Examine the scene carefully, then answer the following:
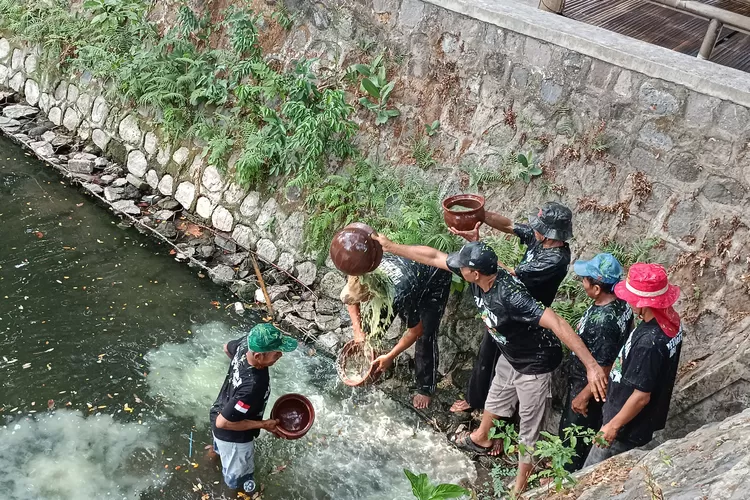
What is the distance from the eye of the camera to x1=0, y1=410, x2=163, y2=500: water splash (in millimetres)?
5742

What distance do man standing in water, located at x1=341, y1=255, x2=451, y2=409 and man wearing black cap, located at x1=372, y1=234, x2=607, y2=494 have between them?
43cm

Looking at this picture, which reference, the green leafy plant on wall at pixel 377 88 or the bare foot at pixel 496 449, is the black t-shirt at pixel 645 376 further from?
the green leafy plant on wall at pixel 377 88

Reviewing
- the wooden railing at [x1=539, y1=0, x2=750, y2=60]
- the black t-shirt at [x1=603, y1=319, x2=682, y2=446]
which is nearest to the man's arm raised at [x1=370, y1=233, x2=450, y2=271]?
the black t-shirt at [x1=603, y1=319, x2=682, y2=446]

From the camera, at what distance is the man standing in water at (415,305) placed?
6.01 m

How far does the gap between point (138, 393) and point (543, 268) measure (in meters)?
3.81

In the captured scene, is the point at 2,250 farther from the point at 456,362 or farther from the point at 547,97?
the point at 547,97

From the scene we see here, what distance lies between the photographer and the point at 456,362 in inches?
278

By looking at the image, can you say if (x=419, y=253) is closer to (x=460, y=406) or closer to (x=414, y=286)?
(x=414, y=286)

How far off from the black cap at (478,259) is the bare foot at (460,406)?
1.93 metres

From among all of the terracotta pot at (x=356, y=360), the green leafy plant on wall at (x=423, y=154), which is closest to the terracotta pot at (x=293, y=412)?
the terracotta pot at (x=356, y=360)

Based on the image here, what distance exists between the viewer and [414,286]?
609cm

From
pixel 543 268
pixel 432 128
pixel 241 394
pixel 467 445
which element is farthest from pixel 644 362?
pixel 432 128

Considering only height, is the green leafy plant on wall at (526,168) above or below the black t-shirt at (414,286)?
above

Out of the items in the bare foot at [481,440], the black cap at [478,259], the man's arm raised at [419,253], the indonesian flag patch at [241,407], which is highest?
the black cap at [478,259]
